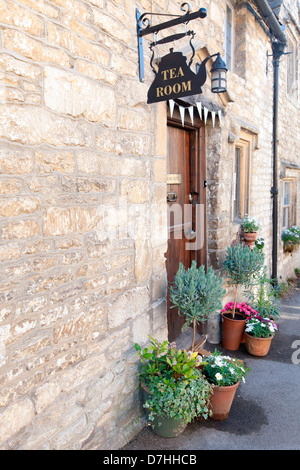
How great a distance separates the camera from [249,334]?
Answer: 3990 mm

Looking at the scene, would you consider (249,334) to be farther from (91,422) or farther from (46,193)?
(46,193)

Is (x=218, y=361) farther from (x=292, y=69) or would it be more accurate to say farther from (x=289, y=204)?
(x=292, y=69)

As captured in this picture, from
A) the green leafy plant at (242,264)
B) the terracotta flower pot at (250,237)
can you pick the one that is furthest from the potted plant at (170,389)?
the terracotta flower pot at (250,237)

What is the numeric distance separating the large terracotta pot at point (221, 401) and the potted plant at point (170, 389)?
104mm

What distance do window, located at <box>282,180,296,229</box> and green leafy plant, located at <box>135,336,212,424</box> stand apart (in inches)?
243

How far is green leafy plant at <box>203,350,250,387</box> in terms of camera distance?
2820mm

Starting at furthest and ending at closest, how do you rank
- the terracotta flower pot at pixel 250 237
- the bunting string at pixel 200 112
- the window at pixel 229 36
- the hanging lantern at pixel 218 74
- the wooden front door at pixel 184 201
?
the terracotta flower pot at pixel 250 237 < the window at pixel 229 36 < the wooden front door at pixel 184 201 < the hanging lantern at pixel 218 74 < the bunting string at pixel 200 112

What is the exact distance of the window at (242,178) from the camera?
5230mm

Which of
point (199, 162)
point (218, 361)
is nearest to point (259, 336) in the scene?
point (218, 361)

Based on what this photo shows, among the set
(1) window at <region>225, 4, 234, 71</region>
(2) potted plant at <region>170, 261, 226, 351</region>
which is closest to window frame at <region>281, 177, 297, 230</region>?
(1) window at <region>225, 4, 234, 71</region>

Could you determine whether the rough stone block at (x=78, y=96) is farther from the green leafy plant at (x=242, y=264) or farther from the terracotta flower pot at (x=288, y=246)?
the terracotta flower pot at (x=288, y=246)

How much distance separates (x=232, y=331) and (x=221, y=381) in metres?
1.29

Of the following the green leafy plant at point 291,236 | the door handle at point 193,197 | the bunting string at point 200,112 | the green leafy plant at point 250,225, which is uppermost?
the bunting string at point 200,112

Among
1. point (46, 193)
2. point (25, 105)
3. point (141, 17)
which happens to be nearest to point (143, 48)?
point (141, 17)
